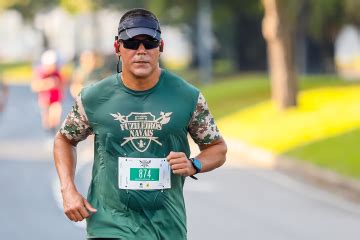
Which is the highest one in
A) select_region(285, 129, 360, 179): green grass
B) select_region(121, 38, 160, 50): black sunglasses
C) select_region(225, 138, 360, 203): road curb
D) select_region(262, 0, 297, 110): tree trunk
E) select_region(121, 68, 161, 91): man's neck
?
select_region(121, 38, 160, 50): black sunglasses

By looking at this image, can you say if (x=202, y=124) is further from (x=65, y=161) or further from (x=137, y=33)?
(x=65, y=161)

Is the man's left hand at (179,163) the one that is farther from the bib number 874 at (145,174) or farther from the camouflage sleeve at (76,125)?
the camouflage sleeve at (76,125)

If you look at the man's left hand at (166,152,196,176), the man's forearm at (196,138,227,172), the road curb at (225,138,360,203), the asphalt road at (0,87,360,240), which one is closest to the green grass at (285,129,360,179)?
the road curb at (225,138,360,203)

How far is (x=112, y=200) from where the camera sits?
244 inches

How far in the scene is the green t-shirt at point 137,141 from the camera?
615cm

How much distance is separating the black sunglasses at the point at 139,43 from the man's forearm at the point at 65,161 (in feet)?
1.98

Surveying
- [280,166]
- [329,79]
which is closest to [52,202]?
[280,166]

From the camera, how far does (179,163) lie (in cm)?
594

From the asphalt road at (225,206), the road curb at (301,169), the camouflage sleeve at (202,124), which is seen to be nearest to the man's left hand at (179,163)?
the camouflage sleeve at (202,124)

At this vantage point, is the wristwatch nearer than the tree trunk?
Yes

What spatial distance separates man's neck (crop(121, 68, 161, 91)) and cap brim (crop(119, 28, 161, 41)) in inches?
6.5

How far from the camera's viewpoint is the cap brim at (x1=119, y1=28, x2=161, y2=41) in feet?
20.1

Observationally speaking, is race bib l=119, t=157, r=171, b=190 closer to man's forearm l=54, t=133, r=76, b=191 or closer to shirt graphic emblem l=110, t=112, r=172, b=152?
shirt graphic emblem l=110, t=112, r=172, b=152

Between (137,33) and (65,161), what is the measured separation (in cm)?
73
